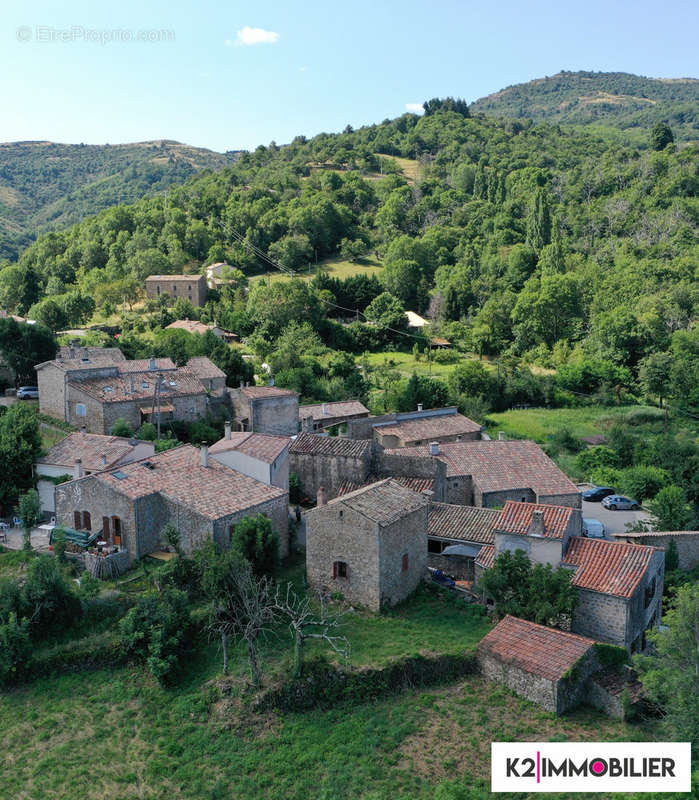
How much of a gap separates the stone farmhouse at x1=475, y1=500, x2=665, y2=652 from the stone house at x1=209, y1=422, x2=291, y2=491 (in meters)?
9.11

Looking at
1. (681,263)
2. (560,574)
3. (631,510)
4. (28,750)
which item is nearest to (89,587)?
(28,750)

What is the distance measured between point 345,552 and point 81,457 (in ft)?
43.6

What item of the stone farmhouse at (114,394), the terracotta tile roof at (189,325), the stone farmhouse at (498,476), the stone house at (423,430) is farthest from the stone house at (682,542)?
the terracotta tile roof at (189,325)

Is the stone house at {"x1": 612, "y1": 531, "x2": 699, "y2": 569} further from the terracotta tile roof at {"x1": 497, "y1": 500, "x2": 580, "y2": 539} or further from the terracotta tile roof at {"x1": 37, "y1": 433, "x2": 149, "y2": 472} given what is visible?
the terracotta tile roof at {"x1": 37, "y1": 433, "x2": 149, "y2": 472}

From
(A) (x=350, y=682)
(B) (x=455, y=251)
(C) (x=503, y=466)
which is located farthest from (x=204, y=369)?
(B) (x=455, y=251)

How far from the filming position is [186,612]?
23.4m

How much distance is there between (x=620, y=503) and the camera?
39375 mm

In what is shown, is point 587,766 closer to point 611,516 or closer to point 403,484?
point 403,484

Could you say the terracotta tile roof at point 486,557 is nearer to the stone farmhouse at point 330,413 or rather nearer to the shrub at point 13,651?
the shrub at point 13,651

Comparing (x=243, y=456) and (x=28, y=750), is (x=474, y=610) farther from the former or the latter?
(x=28, y=750)

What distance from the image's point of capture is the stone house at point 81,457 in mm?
30969

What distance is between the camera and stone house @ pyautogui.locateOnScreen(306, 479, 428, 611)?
80.8ft

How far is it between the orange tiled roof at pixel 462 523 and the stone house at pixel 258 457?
6.56 metres

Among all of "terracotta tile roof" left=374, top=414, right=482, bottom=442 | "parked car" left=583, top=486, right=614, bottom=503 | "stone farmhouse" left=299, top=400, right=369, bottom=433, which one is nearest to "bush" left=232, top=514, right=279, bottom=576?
"terracotta tile roof" left=374, top=414, right=482, bottom=442
